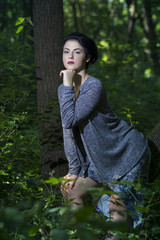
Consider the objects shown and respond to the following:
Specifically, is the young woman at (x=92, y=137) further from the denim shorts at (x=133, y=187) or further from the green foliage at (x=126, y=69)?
the green foliage at (x=126, y=69)

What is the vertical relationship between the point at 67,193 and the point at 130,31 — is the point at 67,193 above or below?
below

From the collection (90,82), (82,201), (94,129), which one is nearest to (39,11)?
(90,82)

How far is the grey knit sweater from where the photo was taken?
260cm

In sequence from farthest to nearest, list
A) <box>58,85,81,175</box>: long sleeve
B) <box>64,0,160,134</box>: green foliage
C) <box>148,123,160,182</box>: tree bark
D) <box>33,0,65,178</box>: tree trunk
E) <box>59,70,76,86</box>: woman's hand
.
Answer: <box>64,0,160,134</box>: green foliage
<box>33,0,65,178</box>: tree trunk
<box>148,123,160,182</box>: tree bark
<box>58,85,81,175</box>: long sleeve
<box>59,70,76,86</box>: woman's hand

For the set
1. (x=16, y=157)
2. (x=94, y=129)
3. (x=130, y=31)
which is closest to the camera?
(x=94, y=129)

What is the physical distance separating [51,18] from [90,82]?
1201 millimetres

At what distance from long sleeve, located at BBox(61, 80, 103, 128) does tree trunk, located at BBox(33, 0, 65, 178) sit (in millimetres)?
757

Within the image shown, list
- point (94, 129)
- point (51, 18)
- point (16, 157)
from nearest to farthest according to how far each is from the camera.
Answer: point (94, 129) < point (16, 157) < point (51, 18)

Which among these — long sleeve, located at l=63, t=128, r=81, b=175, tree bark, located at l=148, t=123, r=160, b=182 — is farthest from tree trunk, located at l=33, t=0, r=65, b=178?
tree bark, located at l=148, t=123, r=160, b=182

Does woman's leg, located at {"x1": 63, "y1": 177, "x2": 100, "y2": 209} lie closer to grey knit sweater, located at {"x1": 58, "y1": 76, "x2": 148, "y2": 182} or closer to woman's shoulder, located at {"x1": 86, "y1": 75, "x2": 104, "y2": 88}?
grey knit sweater, located at {"x1": 58, "y1": 76, "x2": 148, "y2": 182}

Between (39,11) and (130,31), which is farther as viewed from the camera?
(130,31)

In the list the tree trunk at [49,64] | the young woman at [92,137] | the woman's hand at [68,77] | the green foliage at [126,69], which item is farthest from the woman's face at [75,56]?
the green foliage at [126,69]

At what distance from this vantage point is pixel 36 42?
3.49 m

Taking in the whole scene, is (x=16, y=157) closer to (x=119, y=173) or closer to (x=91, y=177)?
(x=91, y=177)
